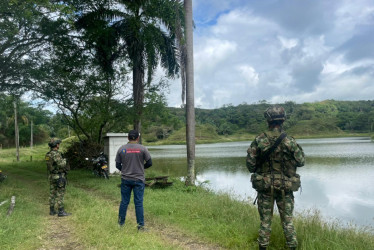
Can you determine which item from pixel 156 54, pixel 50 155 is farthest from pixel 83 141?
pixel 50 155

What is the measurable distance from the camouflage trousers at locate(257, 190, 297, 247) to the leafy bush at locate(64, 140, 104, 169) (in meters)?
13.4

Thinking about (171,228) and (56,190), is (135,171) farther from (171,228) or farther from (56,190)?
(56,190)

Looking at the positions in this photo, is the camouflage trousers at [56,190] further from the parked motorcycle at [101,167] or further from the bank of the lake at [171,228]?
the parked motorcycle at [101,167]

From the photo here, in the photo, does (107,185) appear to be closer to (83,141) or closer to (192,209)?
(192,209)

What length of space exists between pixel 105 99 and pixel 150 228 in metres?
10.0

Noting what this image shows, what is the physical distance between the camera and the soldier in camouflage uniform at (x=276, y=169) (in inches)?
153

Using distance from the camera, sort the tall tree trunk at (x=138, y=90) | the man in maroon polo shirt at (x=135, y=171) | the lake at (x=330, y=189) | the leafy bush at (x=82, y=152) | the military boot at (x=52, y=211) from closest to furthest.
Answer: the man in maroon polo shirt at (x=135, y=171) → the military boot at (x=52, y=211) → the lake at (x=330, y=189) → the tall tree trunk at (x=138, y=90) → the leafy bush at (x=82, y=152)

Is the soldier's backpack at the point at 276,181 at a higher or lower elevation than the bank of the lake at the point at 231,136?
higher

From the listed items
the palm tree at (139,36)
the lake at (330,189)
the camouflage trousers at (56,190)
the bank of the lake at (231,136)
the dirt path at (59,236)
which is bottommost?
the bank of the lake at (231,136)

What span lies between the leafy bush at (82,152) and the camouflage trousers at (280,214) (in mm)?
13401

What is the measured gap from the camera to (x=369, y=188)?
1184 cm

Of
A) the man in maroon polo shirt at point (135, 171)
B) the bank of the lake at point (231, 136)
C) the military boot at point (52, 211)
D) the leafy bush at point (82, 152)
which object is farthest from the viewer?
the bank of the lake at point (231, 136)

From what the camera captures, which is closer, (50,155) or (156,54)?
(50,155)

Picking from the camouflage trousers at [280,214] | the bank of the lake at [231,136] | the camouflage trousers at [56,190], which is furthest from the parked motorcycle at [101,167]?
the bank of the lake at [231,136]
